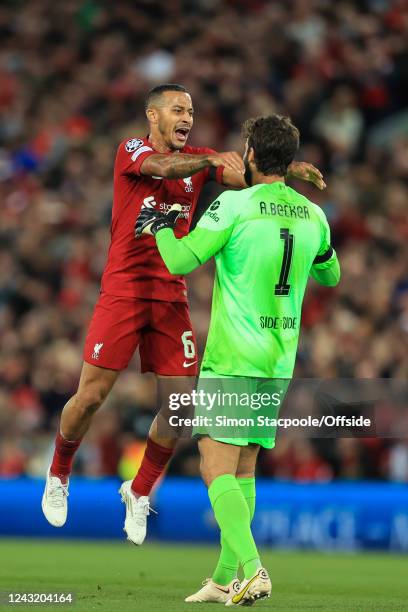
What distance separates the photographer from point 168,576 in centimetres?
1004

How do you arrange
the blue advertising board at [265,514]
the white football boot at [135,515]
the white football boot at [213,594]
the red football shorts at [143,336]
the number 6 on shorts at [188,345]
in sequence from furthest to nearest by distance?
the blue advertising board at [265,514] → the white football boot at [135,515] → the number 6 on shorts at [188,345] → the red football shorts at [143,336] → the white football boot at [213,594]

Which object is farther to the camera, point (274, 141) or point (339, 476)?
point (339, 476)

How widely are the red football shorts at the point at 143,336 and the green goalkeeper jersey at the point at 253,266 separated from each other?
3.39 feet

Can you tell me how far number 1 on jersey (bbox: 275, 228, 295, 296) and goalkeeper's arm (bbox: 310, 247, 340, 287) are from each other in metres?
0.57

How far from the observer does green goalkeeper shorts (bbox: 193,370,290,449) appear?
734 centimetres

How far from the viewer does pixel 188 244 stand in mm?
7281

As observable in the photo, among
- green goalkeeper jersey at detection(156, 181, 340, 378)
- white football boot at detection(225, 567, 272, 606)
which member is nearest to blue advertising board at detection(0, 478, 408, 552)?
green goalkeeper jersey at detection(156, 181, 340, 378)

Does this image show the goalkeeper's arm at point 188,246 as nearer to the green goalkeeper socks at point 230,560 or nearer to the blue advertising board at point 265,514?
the green goalkeeper socks at point 230,560

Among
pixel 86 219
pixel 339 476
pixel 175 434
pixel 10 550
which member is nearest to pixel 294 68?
pixel 86 219

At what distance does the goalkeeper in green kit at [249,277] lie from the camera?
7238 mm

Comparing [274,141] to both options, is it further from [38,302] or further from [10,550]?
[38,302]

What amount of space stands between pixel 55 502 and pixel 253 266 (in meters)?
2.50

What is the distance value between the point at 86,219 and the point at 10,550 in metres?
5.64

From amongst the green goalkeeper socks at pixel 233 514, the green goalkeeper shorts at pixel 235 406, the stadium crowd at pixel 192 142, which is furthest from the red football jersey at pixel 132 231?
the stadium crowd at pixel 192 142
